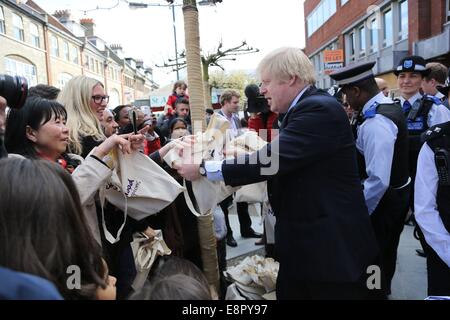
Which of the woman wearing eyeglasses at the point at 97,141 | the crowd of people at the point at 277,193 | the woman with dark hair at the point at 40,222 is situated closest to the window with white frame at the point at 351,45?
the crowd of people at the point at 277,193

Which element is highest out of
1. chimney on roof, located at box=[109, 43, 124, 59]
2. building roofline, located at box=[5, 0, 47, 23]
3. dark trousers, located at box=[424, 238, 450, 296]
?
chimney on roof, located at box=[109, 43, 124, 59]

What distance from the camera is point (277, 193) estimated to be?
1973 mm

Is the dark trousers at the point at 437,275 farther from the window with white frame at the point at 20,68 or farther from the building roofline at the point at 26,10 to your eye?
the building roofline at the point at 26,10

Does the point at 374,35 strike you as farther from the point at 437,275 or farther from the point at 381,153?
the point at 437,275

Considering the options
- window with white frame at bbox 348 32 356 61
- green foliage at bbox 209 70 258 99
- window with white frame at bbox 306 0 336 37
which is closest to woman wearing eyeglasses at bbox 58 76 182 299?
window with white frame at bbox 348 32 356 61

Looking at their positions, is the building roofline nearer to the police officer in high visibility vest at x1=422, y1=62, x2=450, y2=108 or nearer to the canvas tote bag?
the police officer in high visibility vest at x1=422, y1=62, x2=450, y2=108

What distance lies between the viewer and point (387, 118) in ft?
9.05

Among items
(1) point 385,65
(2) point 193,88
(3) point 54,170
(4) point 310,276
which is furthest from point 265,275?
(1) point 385,65

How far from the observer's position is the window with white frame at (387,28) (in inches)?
727

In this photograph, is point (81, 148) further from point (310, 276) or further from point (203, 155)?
point (310, 276)

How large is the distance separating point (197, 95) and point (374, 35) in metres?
20.1

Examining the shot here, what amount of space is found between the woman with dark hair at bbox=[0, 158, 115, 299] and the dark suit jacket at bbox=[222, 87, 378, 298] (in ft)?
2.84

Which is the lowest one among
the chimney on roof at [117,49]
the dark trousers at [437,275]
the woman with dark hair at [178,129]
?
the dark trousers at [437,275]

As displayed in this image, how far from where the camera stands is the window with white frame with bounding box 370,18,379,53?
19.8 m
